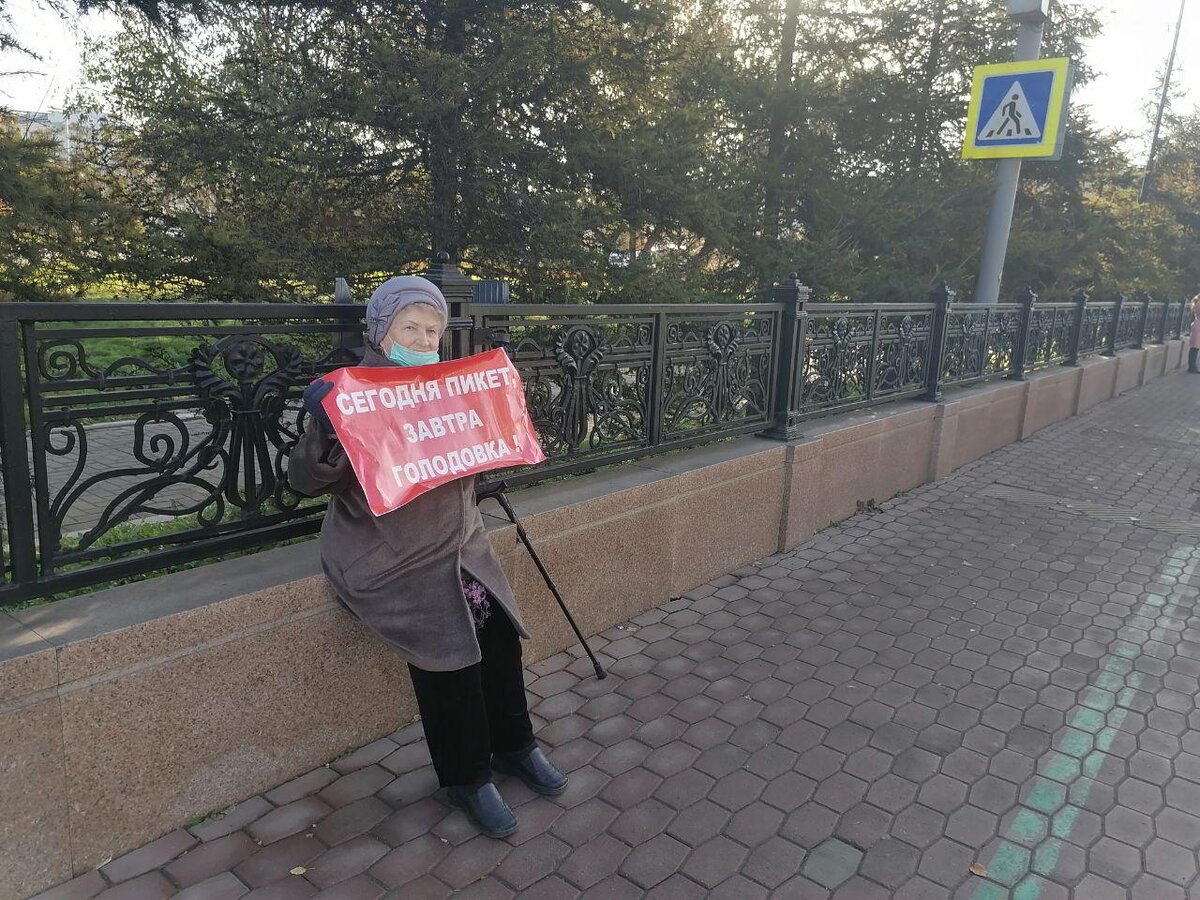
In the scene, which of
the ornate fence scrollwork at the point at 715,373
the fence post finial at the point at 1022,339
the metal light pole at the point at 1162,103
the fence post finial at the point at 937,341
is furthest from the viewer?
the metal light pole at the point at 1162,103

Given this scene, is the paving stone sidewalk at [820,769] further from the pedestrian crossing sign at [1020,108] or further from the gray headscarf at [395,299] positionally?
the pedestrian crossing sign at [1020,108]

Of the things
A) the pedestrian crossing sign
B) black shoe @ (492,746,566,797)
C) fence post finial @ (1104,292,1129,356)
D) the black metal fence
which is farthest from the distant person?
black shoe @ (492,746,566,797)

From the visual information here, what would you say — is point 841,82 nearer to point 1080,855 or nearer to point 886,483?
point 886,483

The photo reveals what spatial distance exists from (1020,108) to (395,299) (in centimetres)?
794

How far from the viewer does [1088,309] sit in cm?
1223

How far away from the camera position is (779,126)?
11914 mm

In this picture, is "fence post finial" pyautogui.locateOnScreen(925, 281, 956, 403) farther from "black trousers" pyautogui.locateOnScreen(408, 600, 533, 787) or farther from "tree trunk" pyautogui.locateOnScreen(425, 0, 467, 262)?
"black trousers" pyautogui.locateOnScreen(408, 600, 533, 787)

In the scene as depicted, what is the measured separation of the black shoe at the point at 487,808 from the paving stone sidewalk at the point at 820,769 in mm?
48

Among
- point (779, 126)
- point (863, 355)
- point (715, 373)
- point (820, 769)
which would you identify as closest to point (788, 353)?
point (715, 373)

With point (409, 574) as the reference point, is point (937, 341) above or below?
above

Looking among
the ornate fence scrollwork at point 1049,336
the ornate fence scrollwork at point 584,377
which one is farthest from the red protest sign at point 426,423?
the ornate fence scrollwork at point 1049,336

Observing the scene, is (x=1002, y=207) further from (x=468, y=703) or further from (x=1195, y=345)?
(x=1195, y=345)

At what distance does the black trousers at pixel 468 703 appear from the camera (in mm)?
2797

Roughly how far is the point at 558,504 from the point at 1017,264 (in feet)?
45.7
